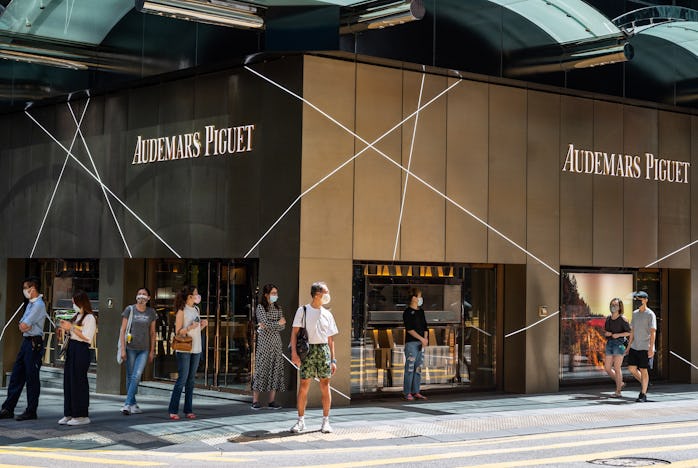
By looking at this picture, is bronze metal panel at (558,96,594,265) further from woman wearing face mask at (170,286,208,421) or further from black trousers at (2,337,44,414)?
black trousers at (2,337,44,414)

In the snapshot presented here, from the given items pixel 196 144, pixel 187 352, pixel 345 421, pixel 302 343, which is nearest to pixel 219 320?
pixel 196 144

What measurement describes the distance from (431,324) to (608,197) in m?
4.43

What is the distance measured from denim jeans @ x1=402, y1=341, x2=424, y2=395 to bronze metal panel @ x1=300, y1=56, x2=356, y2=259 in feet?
6.16

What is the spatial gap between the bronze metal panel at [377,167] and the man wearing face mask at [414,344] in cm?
98

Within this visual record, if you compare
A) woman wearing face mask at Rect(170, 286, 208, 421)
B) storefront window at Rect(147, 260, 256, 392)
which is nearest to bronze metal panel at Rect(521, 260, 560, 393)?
storefront window at Rect(147, 260, 256, 392)

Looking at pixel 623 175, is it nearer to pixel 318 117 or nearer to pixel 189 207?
pixel 318 117

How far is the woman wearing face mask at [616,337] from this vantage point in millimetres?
17406

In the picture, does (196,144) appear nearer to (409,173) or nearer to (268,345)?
(409,173)

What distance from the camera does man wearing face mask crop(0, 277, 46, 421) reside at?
46.2 feet

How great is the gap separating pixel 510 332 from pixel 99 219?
7809 mm

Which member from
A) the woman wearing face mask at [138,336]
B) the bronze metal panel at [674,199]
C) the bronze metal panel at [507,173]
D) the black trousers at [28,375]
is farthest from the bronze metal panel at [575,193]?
the black trousers at [28,375]

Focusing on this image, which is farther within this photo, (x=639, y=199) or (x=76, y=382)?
(x=639, y=199)

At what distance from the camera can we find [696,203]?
20.6m

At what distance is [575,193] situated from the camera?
61.5 ft
